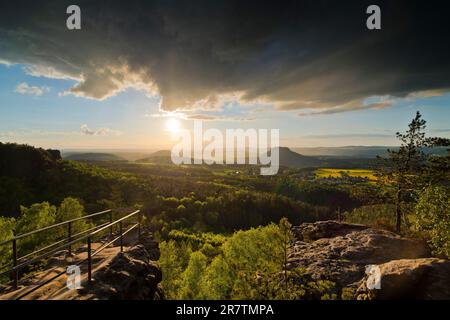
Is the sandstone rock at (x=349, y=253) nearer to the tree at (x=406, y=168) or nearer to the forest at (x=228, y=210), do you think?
the forest at (x=228, y=210)

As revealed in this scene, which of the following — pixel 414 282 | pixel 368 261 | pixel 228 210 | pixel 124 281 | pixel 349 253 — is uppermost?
pixel 124 281

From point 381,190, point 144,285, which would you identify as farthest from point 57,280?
point 381,190

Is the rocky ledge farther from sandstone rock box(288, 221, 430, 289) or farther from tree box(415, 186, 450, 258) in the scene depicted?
tree box(415, 186, 450, 258)

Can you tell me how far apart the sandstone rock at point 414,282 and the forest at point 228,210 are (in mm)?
1579

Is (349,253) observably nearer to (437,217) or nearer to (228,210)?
(437,217)

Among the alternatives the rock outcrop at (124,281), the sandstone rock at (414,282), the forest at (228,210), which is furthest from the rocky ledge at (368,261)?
the rock outcrop at (124,281)

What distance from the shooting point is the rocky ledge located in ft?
32.8

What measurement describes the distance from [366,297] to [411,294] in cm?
162

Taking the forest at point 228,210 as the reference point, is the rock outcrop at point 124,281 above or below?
above

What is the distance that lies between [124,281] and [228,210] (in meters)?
124

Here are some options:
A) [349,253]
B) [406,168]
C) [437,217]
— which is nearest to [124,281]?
[349,253]

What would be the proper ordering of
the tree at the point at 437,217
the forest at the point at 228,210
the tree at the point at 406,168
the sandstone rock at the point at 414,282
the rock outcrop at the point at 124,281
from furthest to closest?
the tree at the point at 406,168 → the tree at the point at 437,217 → the forest at the point at 228,210 → the sandstone rock at the point at 414,282 → the rock outcrop at the point at 124,281

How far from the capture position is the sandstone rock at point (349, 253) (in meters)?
14.1

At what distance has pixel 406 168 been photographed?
100 feet
